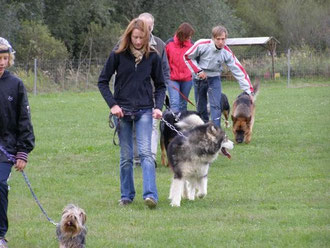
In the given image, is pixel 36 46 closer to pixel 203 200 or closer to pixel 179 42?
pixel 179 42

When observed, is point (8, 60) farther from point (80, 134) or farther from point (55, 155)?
point (80, 134)

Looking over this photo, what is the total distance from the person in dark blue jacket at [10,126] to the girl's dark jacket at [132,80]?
65.6 inches

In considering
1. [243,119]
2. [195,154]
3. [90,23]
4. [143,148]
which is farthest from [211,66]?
[90,23]

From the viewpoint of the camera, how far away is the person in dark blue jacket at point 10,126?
5918mm

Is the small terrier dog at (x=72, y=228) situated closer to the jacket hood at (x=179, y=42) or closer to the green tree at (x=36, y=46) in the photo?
the jacket hood at (x=179, y=42)

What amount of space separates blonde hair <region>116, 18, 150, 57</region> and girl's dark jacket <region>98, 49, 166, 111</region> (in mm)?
80

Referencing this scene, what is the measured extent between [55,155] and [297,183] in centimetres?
504

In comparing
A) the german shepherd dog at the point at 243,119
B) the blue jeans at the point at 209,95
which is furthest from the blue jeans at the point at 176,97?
the german shepherd dog at the point at 243,119

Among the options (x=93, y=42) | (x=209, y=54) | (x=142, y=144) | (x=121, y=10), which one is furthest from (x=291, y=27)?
(x=142, y=144)

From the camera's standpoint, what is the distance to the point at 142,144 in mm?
7703

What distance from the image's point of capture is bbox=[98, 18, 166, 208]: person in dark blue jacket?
24.6ft

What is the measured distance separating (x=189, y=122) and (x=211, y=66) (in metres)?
2.54

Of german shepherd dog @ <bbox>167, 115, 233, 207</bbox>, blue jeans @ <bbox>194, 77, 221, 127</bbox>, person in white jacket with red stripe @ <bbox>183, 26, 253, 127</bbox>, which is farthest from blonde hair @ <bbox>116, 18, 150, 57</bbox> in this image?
blue jeans @ <bbox>194, 77, 221, 127</bbox>

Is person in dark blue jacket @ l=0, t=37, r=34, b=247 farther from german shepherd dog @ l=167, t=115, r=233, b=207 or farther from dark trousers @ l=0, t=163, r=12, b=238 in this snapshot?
german shepherd dog @ l=167, t=115, r=233, b=207
